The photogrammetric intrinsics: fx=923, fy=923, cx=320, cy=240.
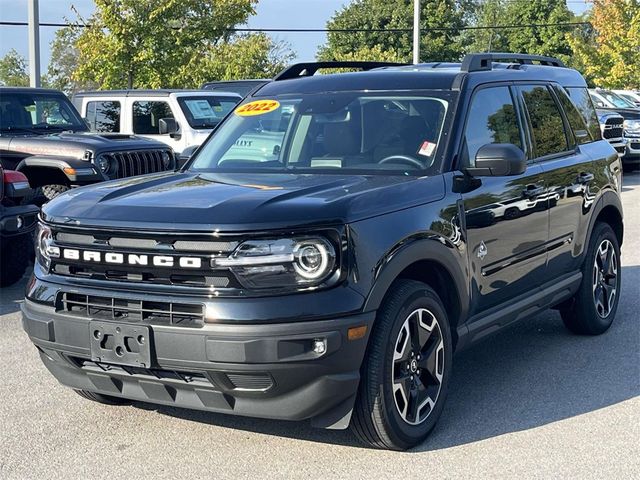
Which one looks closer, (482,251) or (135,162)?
(482,251)

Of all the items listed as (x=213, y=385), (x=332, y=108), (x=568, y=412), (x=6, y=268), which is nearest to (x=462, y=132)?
(x=332, y=108)

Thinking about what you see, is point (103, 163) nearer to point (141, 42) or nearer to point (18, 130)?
point (18, 130)

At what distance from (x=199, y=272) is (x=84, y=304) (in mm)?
622

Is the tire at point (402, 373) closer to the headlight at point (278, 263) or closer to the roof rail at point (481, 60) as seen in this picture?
the headlight at point (278, 263)

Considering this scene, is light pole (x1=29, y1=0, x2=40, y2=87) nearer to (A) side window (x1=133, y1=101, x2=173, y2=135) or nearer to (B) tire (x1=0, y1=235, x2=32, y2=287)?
(A) side window (x1=133, y1=101, x2=173, y2=135)

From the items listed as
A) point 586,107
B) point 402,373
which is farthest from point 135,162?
point 402,373

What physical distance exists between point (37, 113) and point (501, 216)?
760 centimetres

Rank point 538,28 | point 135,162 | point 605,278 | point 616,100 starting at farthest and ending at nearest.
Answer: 1. point 538,28
2. point 616,100
3. point 135,162
4. point 605,278

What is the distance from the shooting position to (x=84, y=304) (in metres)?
4.26

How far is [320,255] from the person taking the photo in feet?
13.2

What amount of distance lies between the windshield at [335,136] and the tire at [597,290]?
2.06 m

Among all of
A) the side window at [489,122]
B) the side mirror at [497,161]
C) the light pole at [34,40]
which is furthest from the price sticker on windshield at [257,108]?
the light pole at [34,40]

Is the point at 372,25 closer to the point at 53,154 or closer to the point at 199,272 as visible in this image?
the point at 53,154

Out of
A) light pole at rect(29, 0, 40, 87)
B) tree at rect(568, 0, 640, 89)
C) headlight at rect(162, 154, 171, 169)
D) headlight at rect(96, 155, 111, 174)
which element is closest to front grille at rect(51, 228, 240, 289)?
headlight at rect(96, 155, 111, 174)
